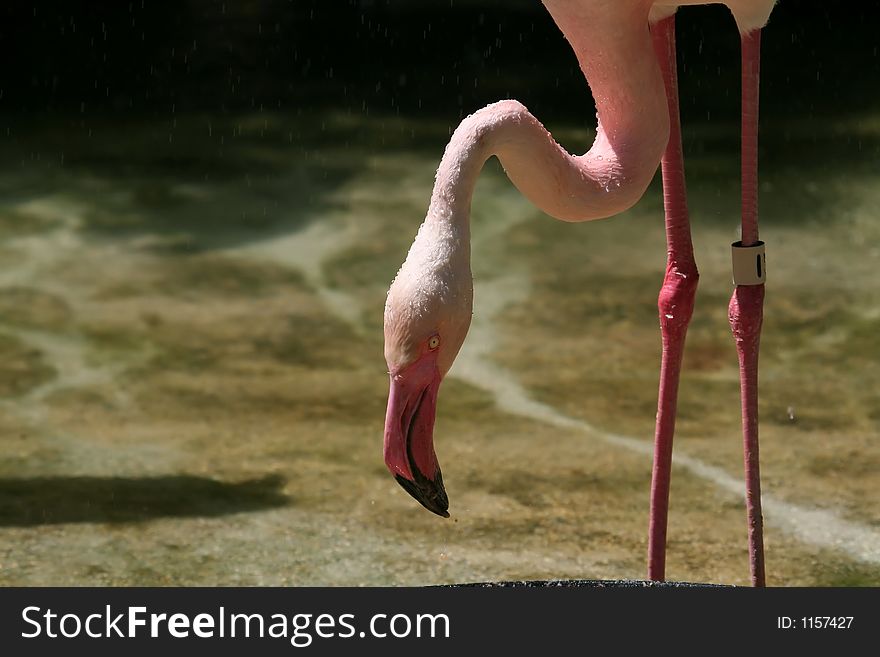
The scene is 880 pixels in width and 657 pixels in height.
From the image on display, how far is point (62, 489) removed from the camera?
4605 mm

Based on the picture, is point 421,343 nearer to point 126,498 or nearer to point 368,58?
point 126,498

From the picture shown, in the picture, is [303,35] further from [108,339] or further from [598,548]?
[598,548]

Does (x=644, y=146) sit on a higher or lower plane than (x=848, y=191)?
lower

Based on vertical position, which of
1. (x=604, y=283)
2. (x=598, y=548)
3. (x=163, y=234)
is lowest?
(x=598, y=548)

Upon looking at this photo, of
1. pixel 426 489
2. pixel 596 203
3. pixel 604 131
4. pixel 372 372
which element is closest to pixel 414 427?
pixel 426 489

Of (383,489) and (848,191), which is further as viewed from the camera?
(848,191)

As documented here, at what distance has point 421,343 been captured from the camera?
2852mm

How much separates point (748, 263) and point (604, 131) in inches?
20.3

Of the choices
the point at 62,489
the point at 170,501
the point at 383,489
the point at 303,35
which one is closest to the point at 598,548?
the point at 383,489

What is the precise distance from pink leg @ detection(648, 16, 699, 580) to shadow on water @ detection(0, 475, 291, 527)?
1270mm

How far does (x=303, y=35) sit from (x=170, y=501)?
5.61 metres

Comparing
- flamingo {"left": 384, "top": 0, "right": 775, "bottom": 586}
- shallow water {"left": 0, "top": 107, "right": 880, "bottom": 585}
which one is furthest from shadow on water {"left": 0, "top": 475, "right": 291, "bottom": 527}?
flamingo {"left": 384, "top": 0, "right": 775, "bottom": 586}

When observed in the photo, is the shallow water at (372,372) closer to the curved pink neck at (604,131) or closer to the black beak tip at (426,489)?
the black beak tip at (426,489)

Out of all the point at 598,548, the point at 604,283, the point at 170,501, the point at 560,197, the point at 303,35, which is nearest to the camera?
the point at 560,197
